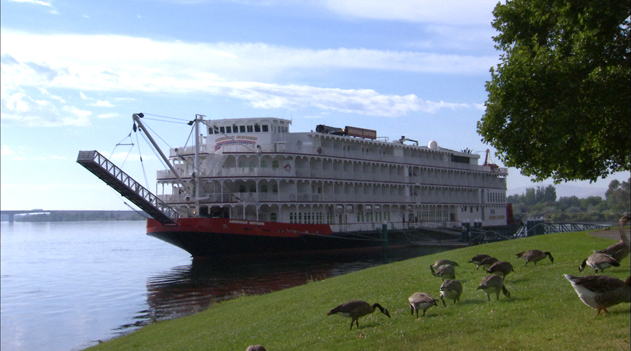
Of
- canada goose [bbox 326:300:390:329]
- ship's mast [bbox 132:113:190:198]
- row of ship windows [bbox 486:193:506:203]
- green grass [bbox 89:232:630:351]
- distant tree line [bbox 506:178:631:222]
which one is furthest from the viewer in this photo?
row of ship windows [bbox 486:193:506:203]

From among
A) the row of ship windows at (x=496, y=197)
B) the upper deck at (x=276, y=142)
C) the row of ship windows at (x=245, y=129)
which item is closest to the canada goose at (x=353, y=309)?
the upper deck at (x=276, y=142)

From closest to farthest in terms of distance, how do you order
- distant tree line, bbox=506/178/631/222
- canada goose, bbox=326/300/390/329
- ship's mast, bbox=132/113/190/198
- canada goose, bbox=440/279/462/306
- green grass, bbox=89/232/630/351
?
1. green grass, bbox=89/232/630/351
2. canada goose, bbox=326/300/390/329
3. canada goose, bbox=440/279/462/306
4. ship's mast, bbox=132/113/190/198
5. distant tree line, bbox=506/178/631/222

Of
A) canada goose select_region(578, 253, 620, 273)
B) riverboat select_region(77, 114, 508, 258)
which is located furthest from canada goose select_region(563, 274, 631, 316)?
riverboat select_region(77, 114, 508, 258)

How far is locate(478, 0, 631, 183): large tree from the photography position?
1289cm

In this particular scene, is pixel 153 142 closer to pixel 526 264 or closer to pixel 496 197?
pixel 526 264

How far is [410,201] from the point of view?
2050 inches

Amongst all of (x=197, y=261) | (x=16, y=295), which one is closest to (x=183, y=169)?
(x=197, y=261)

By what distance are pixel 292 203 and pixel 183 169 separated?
7866 millimetres

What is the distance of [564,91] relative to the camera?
13.4 meters

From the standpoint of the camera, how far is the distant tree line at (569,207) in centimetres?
5873

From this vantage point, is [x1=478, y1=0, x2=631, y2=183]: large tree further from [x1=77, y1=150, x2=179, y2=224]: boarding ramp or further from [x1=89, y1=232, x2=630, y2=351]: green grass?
[x1=77, y1=150, x2=179, y2=224]: boarding ramp

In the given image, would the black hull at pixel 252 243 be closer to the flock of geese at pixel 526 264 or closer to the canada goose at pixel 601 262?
the flock of geese at pixel 526 264

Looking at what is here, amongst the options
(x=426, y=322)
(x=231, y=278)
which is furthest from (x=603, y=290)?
(x=231, y=278)

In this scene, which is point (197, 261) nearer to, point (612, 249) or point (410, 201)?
point (410, 201)
